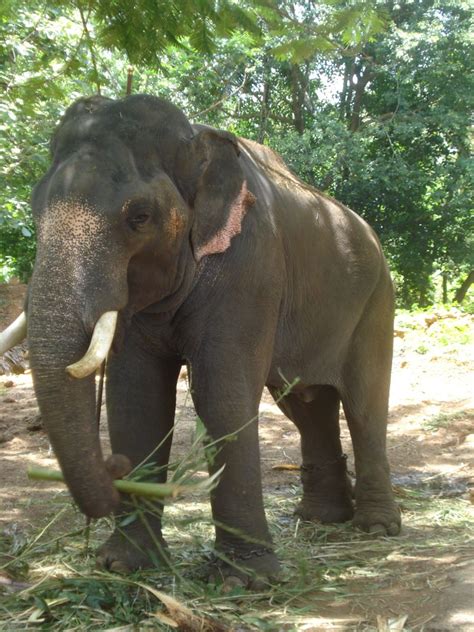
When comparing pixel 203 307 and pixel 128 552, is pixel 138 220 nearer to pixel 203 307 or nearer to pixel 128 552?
pixel 203 307

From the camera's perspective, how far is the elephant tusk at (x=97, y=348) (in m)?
3.14

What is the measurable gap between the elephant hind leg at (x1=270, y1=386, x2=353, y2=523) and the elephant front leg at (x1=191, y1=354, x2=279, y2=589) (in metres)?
1.50

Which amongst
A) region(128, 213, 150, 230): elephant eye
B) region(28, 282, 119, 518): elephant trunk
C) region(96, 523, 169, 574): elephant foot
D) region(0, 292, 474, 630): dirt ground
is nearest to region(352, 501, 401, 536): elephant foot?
region(0, 292, 474, 630): dirt ground

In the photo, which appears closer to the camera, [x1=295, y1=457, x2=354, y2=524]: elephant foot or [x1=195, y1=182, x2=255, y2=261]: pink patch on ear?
[x1=195, y1=182, x2=255, y2=261]: pink patch on ear

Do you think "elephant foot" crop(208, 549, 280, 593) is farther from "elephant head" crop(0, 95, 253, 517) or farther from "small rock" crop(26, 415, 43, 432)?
"small rock" crop(26, 415, 43, 432)

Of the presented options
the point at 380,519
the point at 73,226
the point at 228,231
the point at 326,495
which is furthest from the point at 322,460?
the point at 73,226

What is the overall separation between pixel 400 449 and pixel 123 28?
4.69 metres

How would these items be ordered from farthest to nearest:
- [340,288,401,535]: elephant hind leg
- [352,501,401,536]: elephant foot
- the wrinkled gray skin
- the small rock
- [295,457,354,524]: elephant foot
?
the small rock < [295,457,354,524]: elephant foot < [340,288,401,535]: elephant hind leg < [352,501,401,536]: elephant foot < the wrinkled gray skin

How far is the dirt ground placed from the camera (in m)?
4.00

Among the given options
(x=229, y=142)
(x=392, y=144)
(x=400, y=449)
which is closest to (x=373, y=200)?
(x=392, y=144)

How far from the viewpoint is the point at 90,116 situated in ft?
12.7

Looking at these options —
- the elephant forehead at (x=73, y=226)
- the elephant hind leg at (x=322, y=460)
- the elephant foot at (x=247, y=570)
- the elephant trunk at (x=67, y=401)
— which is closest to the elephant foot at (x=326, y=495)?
the elephant hind leg at (x=322, y=460)

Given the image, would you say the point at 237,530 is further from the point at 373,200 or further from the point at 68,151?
the point at 373,200

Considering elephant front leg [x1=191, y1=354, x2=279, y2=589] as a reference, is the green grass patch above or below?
below
